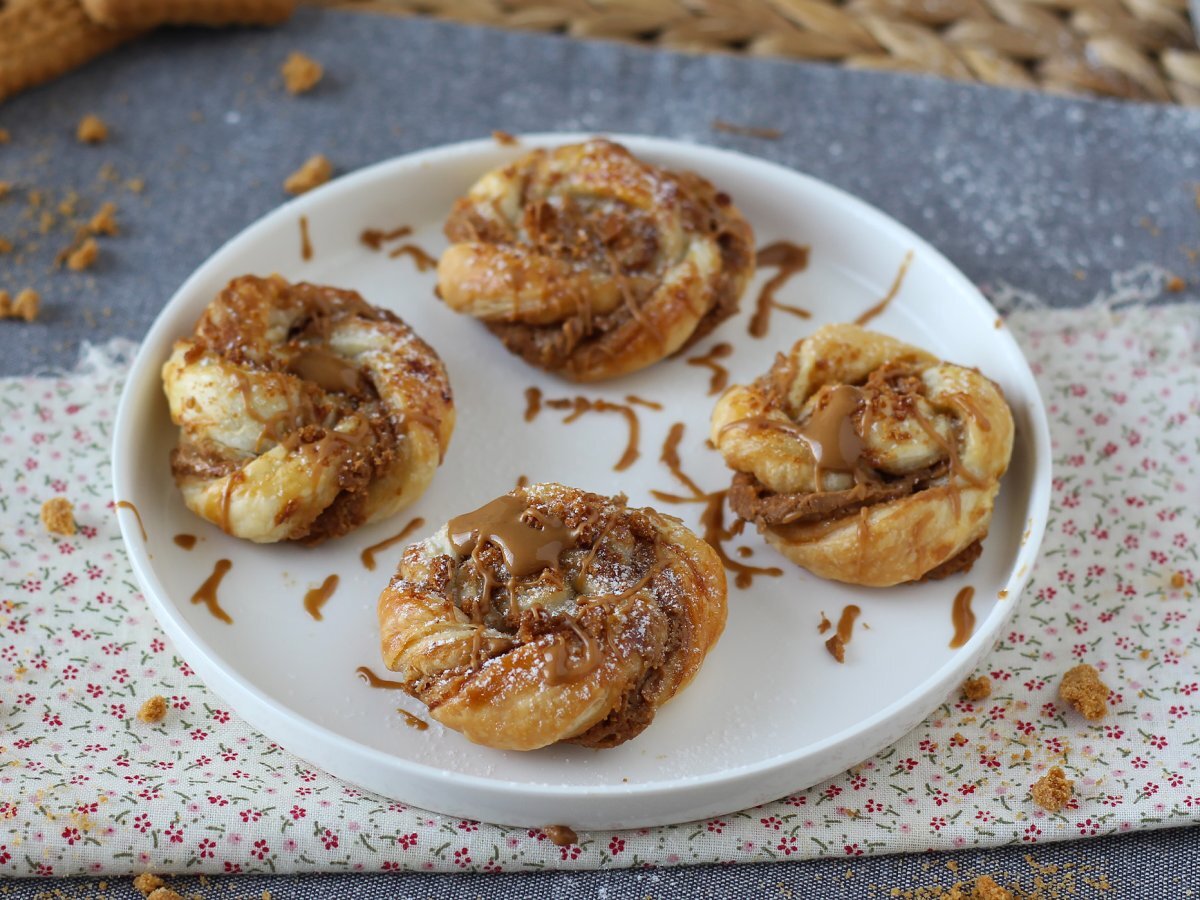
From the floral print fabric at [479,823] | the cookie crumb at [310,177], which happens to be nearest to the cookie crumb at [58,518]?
the floral print fabric at [479,823]

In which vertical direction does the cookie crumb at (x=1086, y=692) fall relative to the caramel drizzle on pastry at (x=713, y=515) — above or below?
below

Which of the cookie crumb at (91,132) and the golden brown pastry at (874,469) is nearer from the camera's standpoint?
the golden brown pastry at (874,469)

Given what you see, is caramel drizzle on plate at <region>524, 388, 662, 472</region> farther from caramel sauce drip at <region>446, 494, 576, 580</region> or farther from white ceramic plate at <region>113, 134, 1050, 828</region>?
caramel sauce drip at <region>446, 494, 576, 580</region>

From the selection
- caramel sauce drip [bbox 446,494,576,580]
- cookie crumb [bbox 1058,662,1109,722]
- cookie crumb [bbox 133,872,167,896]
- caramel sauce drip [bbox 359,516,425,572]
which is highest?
caramel sauce drip [bbox 446,494,576,580]

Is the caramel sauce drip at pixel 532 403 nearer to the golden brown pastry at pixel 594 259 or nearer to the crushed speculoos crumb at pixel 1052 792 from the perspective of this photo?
the golden brown pastry at pixel 594 259

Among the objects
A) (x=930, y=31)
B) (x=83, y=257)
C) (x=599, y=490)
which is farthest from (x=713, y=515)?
(x=930, y=31)

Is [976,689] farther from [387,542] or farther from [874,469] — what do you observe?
[387,542]

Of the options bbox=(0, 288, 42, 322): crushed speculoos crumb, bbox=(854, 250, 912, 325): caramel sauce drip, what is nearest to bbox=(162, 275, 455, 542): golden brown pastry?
bbox=(0, 288, 42, 322): crushed speculoos crumb
